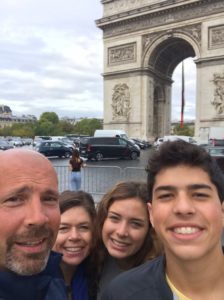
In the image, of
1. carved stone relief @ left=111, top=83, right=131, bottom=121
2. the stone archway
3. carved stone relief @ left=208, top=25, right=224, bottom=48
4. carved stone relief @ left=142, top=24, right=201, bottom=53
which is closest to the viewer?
carved stone relief @ left=208, top=25, right=224, bottom=48

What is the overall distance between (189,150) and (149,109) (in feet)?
97.2

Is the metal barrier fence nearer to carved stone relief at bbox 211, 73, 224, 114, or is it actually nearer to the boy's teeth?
the boy's teeth

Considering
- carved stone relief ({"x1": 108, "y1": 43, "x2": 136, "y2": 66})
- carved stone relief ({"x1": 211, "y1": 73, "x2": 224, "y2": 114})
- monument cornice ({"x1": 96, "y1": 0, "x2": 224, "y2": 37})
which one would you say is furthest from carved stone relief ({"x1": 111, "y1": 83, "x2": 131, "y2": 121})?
carved stone relief ({"x1": 211, "y1": 73, "x2": 224, "y2": 114})

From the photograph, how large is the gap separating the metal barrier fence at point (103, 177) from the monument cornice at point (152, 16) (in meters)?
21.3

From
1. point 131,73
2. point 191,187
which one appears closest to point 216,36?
point 131,73

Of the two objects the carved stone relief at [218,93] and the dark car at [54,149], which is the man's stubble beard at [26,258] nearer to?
the dark car at [54,149]

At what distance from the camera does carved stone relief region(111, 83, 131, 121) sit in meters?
30.9

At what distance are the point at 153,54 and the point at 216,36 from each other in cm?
534

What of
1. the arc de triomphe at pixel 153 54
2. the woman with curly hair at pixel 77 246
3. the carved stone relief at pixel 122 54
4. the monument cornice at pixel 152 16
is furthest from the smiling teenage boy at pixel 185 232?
the carved stone relief at pixel 122 54

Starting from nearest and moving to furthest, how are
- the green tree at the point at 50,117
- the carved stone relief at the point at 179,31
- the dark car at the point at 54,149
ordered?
the dark car at the point at 54,149, the carved stone relief at the point at 179,31, the green tree at the point at 50,117

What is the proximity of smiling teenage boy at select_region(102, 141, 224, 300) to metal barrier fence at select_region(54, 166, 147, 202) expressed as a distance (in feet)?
21.5

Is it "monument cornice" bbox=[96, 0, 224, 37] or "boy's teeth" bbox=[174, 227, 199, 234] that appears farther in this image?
"monument cornice" bbox=[96, 0, 224, 37]

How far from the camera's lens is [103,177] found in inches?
359

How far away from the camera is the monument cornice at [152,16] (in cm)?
2764
